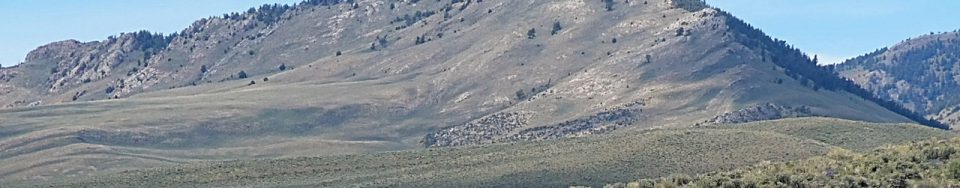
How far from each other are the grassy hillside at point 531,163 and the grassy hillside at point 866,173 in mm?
45747

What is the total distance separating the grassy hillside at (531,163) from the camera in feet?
470

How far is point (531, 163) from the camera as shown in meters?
148

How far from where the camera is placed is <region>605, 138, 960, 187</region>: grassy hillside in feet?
270

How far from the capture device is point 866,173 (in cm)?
8706

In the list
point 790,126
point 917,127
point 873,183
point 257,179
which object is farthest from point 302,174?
point 873,183

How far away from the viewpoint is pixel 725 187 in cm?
8425

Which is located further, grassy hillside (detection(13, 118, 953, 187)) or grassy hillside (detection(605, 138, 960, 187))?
grassy hillside (detection(13, 118, 953, 187))

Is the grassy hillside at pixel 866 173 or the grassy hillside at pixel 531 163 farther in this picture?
the grassy hillside at pixel 531 163

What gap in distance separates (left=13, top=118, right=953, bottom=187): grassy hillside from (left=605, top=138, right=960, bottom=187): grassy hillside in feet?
150

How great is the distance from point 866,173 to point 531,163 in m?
63.0

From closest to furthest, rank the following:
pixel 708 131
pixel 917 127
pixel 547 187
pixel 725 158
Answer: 1. pixel 547 187
2. pixel 725 158
3. pixel 708 131
4. pixel 917 127

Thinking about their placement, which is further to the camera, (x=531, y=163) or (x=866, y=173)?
(x=531, y=163)

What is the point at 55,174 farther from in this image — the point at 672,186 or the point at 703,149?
the point at 672,186

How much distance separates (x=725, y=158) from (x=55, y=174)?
7705 cm
